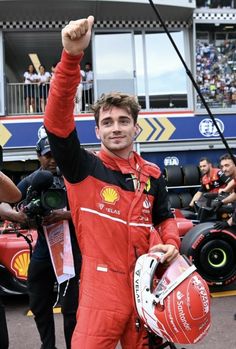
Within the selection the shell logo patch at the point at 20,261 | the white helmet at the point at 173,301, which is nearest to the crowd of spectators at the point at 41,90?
the shell logo patch at the point at 20,261

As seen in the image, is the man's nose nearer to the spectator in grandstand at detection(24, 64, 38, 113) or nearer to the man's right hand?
the man's right hand

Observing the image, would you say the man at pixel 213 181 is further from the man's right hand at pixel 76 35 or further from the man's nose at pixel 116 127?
the man's right hand at pixel 76 35

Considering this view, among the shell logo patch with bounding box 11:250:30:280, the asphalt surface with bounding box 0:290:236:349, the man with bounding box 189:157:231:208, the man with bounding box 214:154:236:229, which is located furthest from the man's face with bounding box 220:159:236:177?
the shell logo patch with bounding box 11:250:30:280

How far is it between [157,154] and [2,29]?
656 centimetres

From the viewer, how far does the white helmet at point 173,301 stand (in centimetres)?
164

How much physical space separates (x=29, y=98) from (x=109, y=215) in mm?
13722

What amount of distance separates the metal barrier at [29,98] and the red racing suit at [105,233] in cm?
1290

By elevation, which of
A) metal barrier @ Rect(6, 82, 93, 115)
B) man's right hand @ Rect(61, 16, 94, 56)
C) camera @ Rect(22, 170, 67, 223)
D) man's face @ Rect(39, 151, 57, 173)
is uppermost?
metal barrier @ Rect(6, 82, 93, 115)

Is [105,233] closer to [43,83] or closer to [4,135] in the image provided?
[4,135]

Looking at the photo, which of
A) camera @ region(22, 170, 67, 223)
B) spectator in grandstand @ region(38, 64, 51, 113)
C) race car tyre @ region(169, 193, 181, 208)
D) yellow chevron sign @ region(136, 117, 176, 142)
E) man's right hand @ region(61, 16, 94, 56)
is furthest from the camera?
spectator in grandstand @ region(38, 64, 51, 113)

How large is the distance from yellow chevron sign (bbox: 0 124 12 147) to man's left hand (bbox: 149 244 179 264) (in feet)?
39.9

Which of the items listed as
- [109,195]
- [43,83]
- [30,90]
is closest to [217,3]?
[43,83]

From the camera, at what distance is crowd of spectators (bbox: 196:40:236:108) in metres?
15.4

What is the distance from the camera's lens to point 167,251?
1862 millimetres
